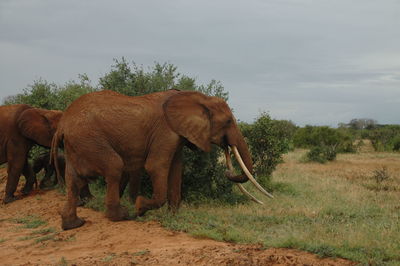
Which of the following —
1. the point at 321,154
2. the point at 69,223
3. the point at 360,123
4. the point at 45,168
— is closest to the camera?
the point at 69,223

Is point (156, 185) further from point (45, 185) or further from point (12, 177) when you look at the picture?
point (45, 185)

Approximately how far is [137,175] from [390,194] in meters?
6.99

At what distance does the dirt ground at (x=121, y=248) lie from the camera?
5.49m

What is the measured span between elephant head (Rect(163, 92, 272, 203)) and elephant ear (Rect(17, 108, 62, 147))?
444cm

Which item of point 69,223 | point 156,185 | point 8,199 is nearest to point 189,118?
point 156,185

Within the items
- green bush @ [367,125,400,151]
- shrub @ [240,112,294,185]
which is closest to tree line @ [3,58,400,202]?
shrub @ [240,112,294,185]

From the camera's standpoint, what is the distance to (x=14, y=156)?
11.2 m

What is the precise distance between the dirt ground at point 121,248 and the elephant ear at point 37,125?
8.90 feet

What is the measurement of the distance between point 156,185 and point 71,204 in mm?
1581

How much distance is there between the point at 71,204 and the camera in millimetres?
7953

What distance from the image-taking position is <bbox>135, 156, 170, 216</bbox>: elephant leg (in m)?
7.80

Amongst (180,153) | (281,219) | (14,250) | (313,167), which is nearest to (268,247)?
(281,219)

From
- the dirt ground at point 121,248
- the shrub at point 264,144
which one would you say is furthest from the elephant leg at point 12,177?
the shrub at point 264,144

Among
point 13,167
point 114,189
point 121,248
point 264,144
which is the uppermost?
point 264,144
